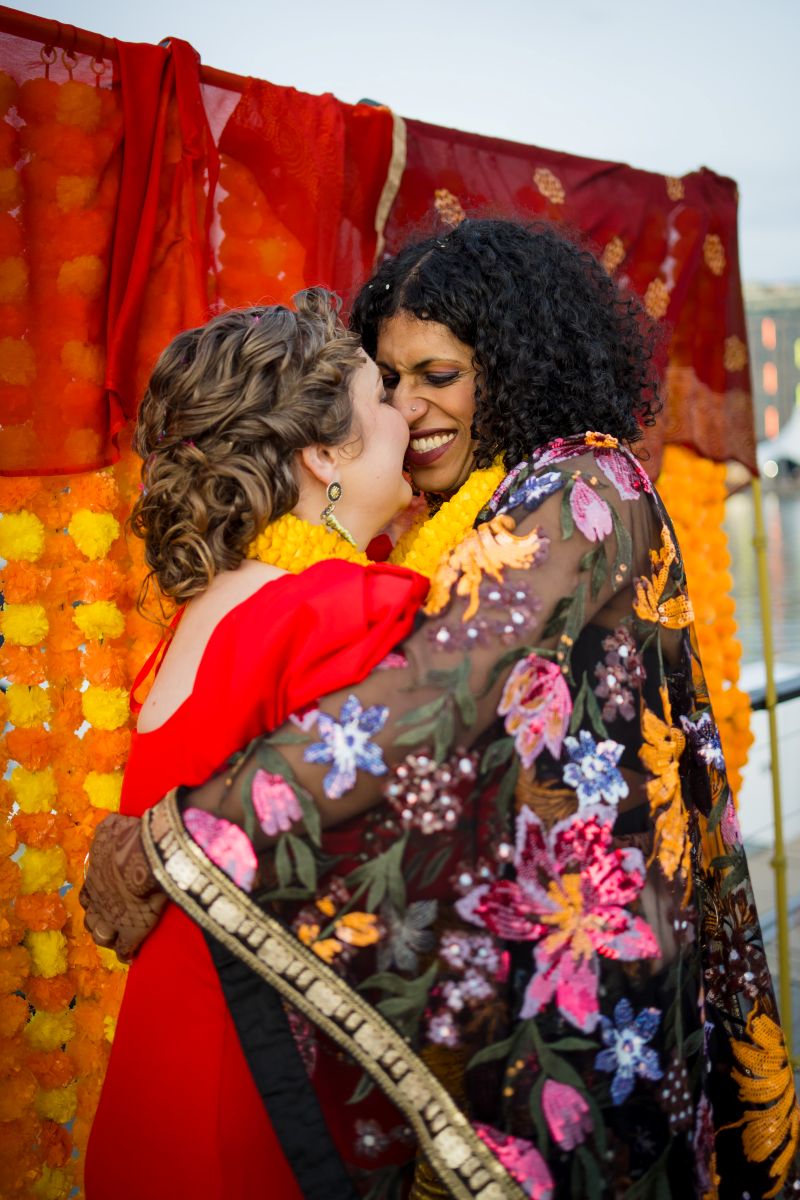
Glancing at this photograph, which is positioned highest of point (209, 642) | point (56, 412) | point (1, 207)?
point (1, 207)

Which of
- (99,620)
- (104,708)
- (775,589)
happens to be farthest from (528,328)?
(775,589)

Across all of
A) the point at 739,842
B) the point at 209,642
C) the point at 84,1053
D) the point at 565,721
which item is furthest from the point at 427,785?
the point at 84,1053

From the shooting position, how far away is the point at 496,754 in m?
1.47

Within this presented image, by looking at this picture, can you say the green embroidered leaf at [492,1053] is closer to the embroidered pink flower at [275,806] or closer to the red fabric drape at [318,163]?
the embroidered pink flower at [275,806]

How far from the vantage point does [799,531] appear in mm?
26719

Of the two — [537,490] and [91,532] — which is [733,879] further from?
[91,532]

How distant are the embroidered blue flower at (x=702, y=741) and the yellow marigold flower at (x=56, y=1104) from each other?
5.43 ft

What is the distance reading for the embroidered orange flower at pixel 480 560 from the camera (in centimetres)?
150

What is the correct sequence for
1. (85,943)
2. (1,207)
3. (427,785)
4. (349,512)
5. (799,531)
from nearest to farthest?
(427,785) → (349,512) → (1,207) → (85,943) → (799,531)

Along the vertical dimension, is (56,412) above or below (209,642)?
above

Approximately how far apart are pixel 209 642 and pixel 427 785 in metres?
0.37

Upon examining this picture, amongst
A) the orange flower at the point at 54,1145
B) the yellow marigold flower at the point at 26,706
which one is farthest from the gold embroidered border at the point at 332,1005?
the orange flower at the point at 54,1145

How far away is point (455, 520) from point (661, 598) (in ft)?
1.41

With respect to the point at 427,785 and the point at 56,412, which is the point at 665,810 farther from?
the point at 56,412
